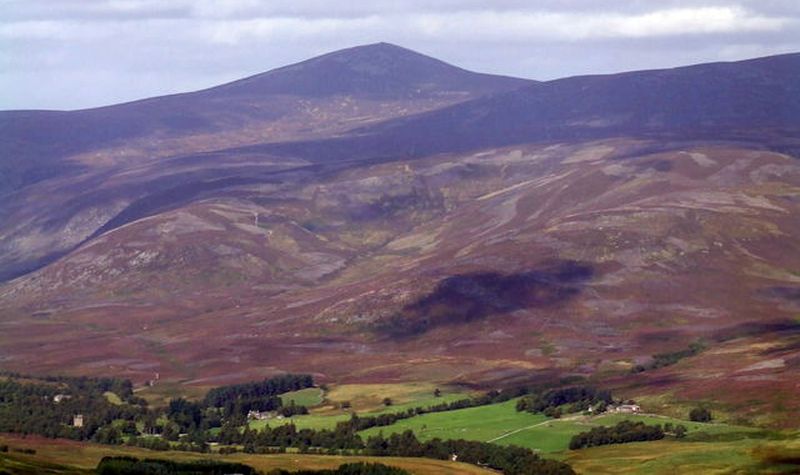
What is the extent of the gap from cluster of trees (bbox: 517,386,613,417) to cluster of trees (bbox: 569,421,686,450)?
533 inches

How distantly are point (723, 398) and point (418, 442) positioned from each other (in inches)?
1450

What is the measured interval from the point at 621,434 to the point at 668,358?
55.8 metres

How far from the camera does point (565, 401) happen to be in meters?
162

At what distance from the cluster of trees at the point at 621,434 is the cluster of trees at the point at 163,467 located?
36063 millimetres

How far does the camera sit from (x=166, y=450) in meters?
139

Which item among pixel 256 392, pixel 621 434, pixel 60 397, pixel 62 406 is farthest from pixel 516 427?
pixel 60 397

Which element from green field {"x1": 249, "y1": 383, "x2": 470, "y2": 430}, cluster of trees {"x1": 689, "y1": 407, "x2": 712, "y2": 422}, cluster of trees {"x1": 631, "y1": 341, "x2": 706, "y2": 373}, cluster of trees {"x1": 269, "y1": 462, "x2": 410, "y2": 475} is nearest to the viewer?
cluster of trees {"x1": 269, "y1": 462, "x2": 410, "y2": 475}

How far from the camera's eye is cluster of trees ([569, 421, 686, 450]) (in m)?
138

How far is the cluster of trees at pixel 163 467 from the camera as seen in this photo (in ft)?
373

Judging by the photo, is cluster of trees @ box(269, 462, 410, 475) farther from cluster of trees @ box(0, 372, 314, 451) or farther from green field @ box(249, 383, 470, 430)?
green field @ box(249, 383, 470, 430)

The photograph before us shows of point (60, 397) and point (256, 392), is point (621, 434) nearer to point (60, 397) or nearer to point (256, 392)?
point (256, 392)

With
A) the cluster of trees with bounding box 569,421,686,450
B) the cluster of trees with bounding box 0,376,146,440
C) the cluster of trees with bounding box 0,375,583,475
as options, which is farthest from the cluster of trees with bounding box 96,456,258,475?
the cluster of trees with bounding box 569,421,686,450

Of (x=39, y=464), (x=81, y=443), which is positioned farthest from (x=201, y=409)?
(x=39, y=464)

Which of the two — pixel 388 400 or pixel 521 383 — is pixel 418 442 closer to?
pixel 388 400
